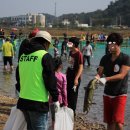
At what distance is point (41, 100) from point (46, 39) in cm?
68

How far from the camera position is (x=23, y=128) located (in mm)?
4824

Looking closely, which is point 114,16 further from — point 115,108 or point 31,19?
point 115,108

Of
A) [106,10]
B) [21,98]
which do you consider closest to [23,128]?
[21,98]

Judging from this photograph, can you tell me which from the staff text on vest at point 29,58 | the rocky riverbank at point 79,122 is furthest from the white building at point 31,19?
the staff text on vest at point 29,58

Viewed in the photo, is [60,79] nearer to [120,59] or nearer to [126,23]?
[120,59]

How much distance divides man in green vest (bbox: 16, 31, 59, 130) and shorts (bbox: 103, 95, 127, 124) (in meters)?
1.46

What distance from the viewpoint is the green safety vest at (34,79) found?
15.0 feet

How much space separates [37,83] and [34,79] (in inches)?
2.1

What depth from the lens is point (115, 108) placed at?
591 centimetres

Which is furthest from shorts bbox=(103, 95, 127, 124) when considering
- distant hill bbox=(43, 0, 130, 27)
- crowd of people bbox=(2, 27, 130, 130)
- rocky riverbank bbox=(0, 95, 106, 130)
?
distant hill bbox=(43, 0, 130, 27)

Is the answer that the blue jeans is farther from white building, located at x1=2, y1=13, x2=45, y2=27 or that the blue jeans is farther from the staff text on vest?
white building, located at x1=2, y1=13, x2=45, y2=27

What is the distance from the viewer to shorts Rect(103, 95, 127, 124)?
5.88 m

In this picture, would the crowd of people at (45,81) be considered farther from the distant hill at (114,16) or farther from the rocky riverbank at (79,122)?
the distant hill at (114,16)

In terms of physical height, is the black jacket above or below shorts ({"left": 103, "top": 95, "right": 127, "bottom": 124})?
above
